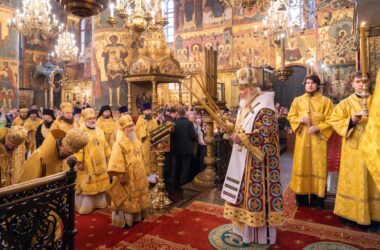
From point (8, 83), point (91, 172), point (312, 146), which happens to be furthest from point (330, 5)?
point (8, 83)

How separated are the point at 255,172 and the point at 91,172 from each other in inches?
115

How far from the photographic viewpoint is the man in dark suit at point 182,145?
6219 millimetres

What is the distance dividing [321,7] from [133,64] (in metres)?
10.9

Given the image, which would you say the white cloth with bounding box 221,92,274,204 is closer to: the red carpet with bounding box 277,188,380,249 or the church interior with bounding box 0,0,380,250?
the church interior with bounding box 0,0,380,250

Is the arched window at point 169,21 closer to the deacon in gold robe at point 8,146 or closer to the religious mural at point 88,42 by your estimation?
the religious mural at point 88,42

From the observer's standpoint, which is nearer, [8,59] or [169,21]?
[8,59]

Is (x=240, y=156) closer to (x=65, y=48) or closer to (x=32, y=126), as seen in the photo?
(x=32, y=126)

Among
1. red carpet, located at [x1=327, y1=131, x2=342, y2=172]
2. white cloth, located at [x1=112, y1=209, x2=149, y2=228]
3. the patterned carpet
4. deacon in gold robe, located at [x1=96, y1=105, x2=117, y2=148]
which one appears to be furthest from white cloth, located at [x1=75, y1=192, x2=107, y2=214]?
red carpet, located at [x1=327, y1=131, x2=342, y2=172]

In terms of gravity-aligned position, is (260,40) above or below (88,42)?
below

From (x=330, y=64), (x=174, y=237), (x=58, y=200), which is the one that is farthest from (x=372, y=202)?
(x=330, y=64)

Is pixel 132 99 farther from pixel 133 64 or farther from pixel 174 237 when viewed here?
pixel 174 237

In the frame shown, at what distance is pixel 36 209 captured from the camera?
179cm

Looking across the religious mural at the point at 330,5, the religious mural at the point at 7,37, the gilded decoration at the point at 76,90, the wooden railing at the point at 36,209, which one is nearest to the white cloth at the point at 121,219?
the wooden railing at the point at 36,209

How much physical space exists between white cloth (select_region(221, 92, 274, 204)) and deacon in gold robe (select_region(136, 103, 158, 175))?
11.0 feet
